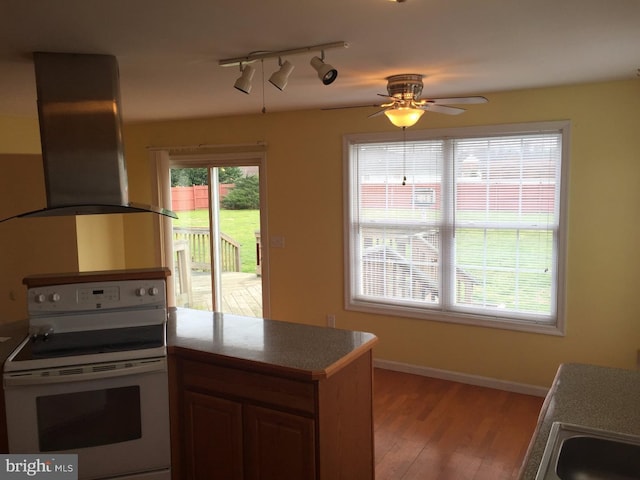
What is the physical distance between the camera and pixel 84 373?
233 cm

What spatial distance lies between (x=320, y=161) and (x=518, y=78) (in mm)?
1890

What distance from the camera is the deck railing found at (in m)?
5.47

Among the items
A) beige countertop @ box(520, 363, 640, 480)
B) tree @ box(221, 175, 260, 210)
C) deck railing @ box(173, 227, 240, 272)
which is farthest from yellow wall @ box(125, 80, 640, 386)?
beige countertop @ box(520, 363, 640, 480)

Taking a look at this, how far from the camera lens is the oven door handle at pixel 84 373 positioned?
227 centimetres

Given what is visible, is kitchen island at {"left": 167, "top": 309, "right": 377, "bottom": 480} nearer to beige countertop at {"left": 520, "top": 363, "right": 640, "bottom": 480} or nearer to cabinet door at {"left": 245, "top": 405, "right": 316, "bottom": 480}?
cabinet door at {"left": 245, "top": 405, "right": 316, "bottom": 480}

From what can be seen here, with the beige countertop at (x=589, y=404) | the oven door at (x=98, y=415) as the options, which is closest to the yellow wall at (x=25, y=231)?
the oven door at (x=98, y=415)

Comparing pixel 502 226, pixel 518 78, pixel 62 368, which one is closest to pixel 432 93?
pixel 518 78

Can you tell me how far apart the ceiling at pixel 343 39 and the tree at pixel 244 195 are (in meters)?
1.67

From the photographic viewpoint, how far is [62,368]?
7.59ft

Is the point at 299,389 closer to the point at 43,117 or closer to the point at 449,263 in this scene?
the point at 43,117

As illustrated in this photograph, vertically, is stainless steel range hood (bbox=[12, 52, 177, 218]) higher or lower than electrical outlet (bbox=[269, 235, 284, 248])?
higher
